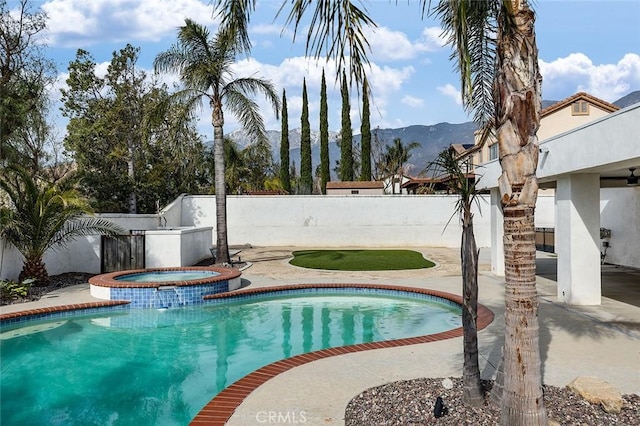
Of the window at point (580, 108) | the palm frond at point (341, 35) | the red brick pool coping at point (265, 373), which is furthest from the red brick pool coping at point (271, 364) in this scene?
the window at point (580, 108)

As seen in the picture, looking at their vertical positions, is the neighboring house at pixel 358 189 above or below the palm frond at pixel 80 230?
above

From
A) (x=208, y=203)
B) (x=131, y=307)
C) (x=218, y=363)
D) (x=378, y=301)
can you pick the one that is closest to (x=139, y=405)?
(x=218, y=363)

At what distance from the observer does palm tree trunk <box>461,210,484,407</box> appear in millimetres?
5340

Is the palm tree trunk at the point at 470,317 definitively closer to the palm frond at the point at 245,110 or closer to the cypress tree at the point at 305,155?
the palm frond at the point at 245,110

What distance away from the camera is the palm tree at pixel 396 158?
185 feet

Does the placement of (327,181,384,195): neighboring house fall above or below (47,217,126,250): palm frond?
above

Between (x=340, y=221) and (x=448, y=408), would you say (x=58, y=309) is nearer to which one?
(x=448, y=408)

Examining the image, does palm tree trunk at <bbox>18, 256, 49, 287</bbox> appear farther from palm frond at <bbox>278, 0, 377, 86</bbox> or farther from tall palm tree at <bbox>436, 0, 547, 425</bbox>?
tall palm tree at <bbox>436, 0, 547, 425</bbox>

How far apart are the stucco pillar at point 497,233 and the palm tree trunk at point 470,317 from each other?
11.3m

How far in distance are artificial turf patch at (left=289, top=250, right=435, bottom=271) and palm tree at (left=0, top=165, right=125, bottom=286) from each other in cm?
932

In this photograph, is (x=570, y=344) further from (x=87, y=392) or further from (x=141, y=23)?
(x=141, y=23)

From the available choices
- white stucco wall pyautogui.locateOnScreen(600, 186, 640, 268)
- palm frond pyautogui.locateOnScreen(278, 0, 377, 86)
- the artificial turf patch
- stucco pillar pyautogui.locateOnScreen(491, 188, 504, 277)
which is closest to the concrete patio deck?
stucco pillar pyautogui.locateOnScreen(491, 188, 504, 277)

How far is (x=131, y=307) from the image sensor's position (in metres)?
13.2

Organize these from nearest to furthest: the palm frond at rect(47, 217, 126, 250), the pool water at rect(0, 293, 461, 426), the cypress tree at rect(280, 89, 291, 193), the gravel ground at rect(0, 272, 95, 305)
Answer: the pool water at rect(0, 293, 461, 426), the gravel ground at rect(0, 272, 95, 305), the palm frond at rect(47, 217, 126, 250), the cypress tree at rect(280, 89, 291, 193)
